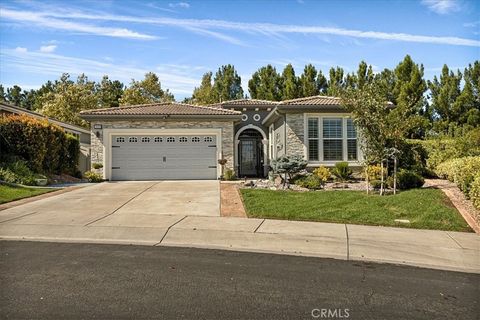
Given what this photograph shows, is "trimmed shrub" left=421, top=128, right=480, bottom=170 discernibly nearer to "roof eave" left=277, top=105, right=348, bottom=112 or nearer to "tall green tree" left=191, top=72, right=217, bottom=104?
"roof eave" left=277, top=105, right=348, bottom=112

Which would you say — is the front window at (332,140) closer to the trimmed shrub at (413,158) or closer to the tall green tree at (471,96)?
the trimmed shrub at (413,158)

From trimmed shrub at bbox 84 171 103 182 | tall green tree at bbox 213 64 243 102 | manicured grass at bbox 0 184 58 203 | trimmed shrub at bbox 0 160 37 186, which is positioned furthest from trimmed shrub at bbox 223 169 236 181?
tall green tree at bbox 213 64 243 102

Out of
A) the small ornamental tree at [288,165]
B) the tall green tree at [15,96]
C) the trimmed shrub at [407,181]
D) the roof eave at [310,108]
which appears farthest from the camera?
the tall green tree at [15,96]

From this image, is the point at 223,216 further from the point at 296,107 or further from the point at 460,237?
the point at 296,107

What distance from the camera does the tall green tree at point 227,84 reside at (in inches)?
1566

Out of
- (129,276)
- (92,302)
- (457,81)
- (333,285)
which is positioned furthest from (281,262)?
(457,81)

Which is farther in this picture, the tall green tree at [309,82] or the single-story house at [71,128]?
the tall green tree at [309,82]

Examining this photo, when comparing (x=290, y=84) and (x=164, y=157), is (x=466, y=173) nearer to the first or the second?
(x=164, y=157)

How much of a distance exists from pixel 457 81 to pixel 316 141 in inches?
592

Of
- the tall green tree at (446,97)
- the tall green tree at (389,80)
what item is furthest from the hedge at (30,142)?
the tall green tree at (446,97)

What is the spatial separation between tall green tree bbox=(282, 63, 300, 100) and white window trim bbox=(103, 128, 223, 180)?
548 inches

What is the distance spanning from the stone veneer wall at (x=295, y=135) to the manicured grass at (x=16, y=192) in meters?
9.49

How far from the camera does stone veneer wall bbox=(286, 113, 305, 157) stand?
1738 centimetres

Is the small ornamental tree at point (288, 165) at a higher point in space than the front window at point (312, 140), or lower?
lower
